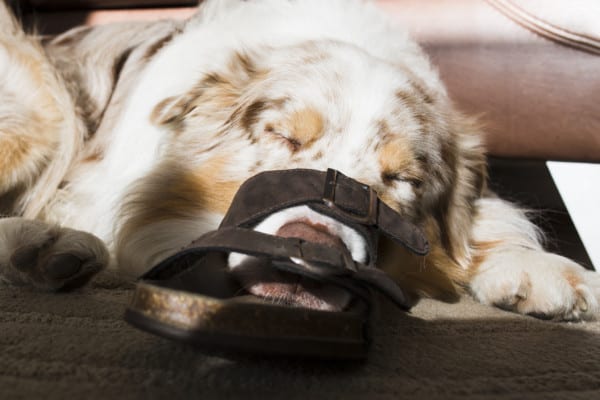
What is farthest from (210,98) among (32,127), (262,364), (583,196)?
(583,196)

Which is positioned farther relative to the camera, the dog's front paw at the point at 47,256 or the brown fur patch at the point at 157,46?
the brown fur patch at the point at 157,46

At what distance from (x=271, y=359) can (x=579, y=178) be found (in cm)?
224

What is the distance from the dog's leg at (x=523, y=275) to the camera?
6.14 feet

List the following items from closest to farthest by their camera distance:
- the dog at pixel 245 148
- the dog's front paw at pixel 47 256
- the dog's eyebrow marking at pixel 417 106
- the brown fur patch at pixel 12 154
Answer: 1. the dog's front paw at pixel 47 256
2. the dog at pixel 245 148
3. the dog's eyebrow marking at pixel 417 106
4. the brown fur patch at pixel 12 154

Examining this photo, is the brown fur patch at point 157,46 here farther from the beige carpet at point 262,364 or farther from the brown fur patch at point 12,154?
the beige carpet at point 262,364

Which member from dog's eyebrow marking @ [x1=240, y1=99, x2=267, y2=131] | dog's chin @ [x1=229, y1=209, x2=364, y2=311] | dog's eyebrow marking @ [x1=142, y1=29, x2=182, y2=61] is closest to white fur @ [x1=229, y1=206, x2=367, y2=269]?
dog's chin @ [x1=229, y1=209, x2=364, y2=311]

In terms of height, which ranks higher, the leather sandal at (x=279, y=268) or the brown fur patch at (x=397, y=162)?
the leather sandal at (x=279, y=268)

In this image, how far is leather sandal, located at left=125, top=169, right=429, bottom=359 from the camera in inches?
42.9

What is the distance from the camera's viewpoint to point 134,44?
9.48 feet

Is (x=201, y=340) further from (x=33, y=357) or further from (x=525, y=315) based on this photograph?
(x=525, y=315)

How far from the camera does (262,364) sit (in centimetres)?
118

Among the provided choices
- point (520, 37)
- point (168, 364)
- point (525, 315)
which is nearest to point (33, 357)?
point (168, 364)

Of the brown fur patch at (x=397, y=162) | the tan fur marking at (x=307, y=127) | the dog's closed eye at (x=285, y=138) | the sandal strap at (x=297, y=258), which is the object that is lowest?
the brown fur patch at (x=397, y=162)

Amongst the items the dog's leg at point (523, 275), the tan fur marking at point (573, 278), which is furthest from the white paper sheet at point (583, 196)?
the tan fur marking at point (573, 278)
